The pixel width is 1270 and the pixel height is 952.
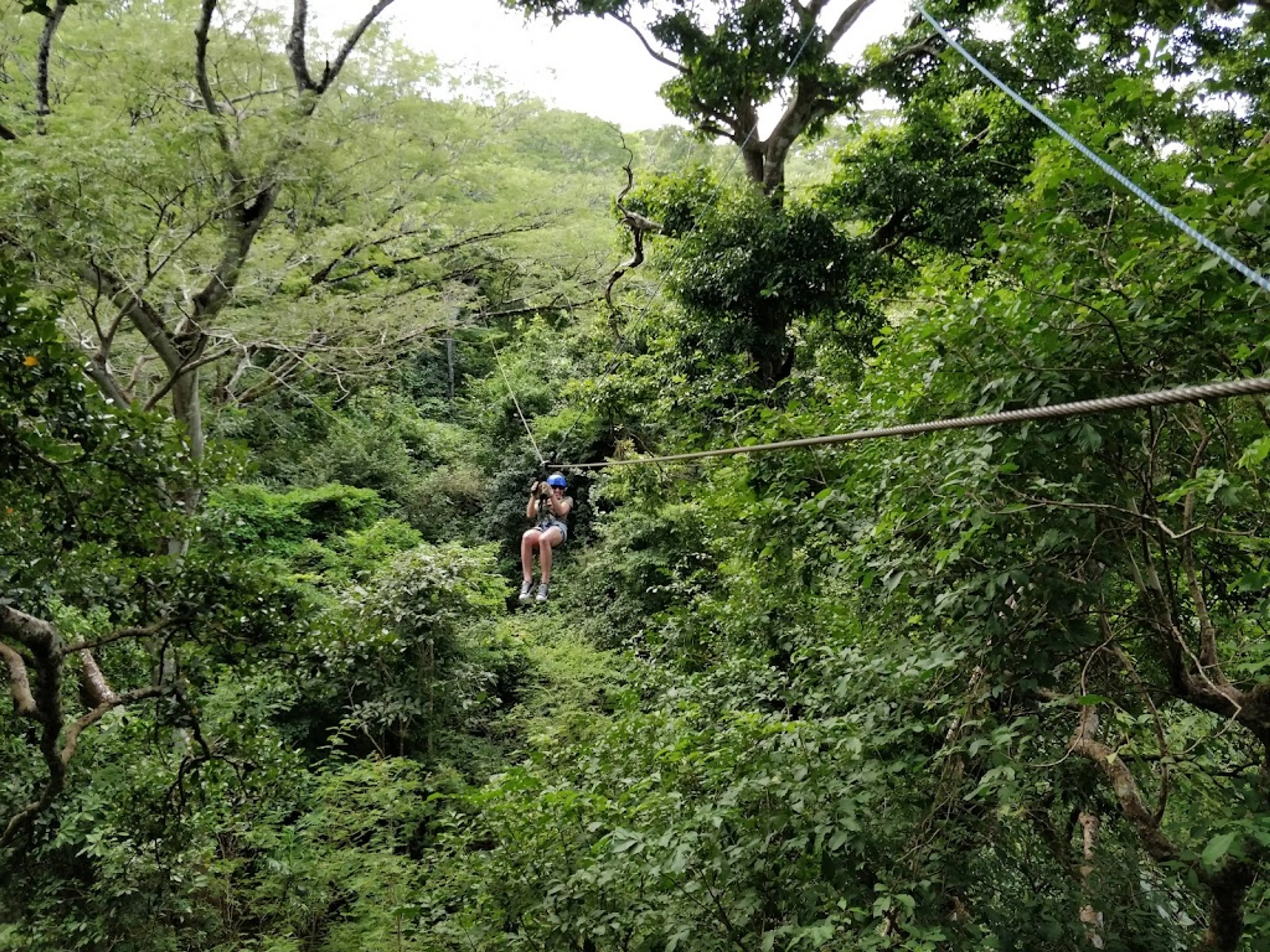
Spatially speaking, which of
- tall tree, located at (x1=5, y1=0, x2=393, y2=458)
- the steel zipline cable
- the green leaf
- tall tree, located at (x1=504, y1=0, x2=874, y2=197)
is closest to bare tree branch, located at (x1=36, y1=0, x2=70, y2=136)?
tall tree, located at (x1=5, y1=0, x2=393, y2=458)

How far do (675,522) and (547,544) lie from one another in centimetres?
253

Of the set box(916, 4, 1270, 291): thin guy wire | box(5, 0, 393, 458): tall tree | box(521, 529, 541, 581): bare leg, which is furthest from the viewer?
box(521, 529, 541, 581): bare leg

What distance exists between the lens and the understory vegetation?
6.70 ft

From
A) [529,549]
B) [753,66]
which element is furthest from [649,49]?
[529,549]

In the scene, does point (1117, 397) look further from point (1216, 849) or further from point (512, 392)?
point (512, 392)

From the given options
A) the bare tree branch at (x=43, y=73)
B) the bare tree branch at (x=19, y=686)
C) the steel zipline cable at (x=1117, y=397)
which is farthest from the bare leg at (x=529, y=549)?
the bare tree branch at (x=43, y=73)

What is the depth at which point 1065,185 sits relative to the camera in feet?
7.75

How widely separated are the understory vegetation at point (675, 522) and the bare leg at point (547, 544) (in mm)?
951

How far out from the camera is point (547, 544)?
6.58 meters

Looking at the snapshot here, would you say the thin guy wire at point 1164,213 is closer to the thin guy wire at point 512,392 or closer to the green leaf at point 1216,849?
the green leaf at point 1216,849

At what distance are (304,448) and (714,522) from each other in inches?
322

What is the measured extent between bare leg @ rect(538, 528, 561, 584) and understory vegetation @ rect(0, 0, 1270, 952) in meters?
0.95

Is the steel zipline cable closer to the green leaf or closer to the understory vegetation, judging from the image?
the understory vegetation

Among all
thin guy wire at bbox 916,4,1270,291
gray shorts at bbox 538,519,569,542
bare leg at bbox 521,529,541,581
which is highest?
thin guy wire at bbox 916,4,1270,291
